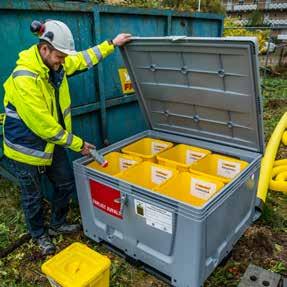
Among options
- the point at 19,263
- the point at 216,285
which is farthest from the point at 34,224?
the point at 216,285

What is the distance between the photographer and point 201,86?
7.70ft

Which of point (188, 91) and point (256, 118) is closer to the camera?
point (256, 118)

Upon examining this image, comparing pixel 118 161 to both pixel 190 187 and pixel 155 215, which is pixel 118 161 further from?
pixel 155 215

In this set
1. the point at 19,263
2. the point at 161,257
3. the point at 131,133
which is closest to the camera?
the point at 161,257

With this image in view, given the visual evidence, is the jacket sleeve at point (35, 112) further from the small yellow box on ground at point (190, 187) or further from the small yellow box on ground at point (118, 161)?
the small yellow box on ground at point (190, 187)

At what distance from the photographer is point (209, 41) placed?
1.99 meters

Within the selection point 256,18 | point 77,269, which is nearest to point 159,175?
point 77,269

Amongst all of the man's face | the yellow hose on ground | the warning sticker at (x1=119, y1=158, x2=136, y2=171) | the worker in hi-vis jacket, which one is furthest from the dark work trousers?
the yellow hose on ground

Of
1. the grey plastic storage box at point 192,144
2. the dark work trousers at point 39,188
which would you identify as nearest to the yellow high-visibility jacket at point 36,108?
the dark work trousers at point 39,188

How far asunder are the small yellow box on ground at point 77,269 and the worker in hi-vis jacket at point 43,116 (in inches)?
25.8

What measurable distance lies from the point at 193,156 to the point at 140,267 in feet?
3.34

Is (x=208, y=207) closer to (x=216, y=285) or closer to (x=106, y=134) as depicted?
(x=216, y=285)

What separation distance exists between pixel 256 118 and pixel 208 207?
82cm

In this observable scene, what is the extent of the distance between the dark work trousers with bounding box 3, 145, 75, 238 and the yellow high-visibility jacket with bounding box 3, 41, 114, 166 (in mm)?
115
